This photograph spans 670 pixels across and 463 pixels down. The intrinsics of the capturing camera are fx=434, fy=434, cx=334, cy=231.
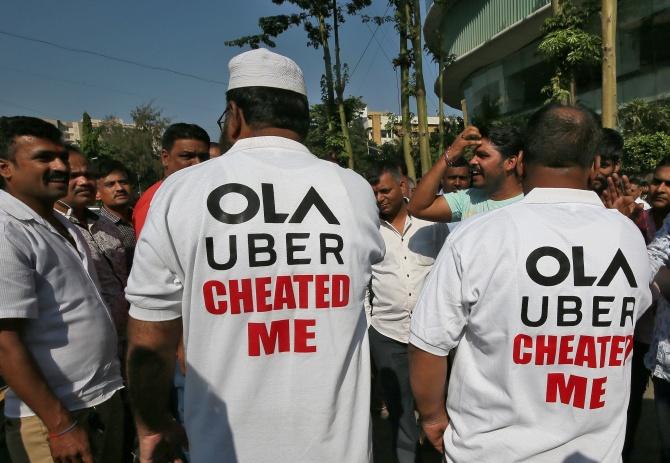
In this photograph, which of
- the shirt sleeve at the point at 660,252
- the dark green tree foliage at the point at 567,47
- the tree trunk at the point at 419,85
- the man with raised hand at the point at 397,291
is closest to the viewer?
the shirt sleeve at the point at 660,252

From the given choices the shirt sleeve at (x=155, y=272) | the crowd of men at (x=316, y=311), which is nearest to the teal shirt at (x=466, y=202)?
the crowd of men at (x=316, y=311)

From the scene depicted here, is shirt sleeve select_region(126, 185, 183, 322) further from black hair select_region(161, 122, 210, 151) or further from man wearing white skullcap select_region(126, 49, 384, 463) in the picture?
black hair select_region(161, 122, 210, 151)

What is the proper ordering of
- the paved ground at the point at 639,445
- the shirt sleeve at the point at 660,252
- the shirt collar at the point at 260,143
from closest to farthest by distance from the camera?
the shirt collar at the point at 260,143 < the shirt sleeve at the point at 660,252 < the paved ground at the point at 639,445

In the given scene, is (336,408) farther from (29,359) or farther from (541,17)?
(541,17)

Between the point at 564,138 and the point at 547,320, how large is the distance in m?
0.63

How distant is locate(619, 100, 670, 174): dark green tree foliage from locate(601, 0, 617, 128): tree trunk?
4275 mm

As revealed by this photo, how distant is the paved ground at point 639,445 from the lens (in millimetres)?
3201

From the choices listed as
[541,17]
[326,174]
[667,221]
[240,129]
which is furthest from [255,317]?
[541,17]

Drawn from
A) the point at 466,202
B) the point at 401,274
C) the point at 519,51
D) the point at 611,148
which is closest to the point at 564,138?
the point at 466,202

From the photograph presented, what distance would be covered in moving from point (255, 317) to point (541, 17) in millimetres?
21085

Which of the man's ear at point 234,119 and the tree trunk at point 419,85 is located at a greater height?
the tree trunk at point 419,85

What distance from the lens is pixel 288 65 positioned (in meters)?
1.55

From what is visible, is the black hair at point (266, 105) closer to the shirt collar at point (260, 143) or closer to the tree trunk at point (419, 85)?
the shirt collar at point (260, 143)

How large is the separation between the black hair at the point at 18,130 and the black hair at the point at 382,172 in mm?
2001
